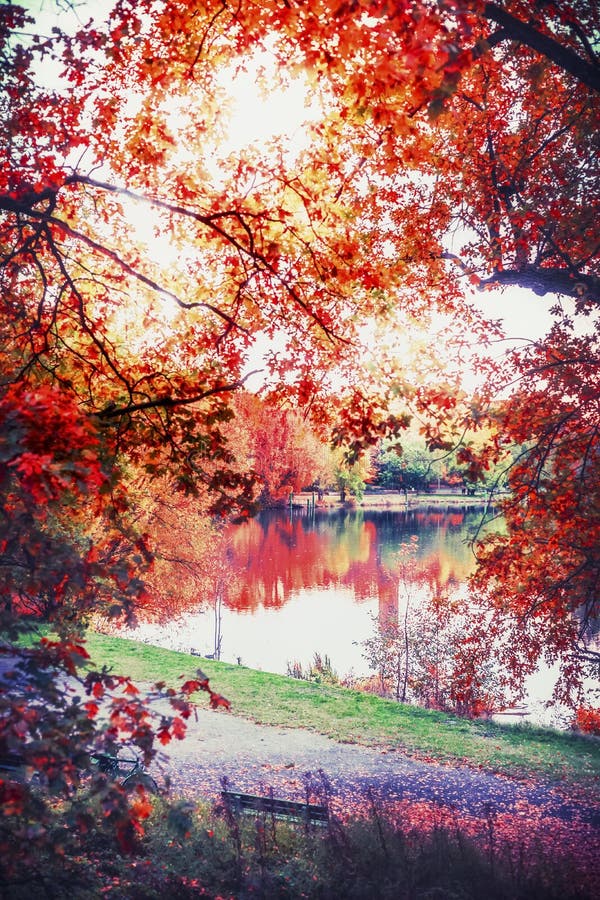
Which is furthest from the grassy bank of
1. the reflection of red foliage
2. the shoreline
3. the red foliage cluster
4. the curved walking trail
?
the shoreline

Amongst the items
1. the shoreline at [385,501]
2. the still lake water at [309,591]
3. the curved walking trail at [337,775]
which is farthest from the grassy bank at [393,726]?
the shoreline at [385,501]

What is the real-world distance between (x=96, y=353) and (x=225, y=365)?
4.45 ft

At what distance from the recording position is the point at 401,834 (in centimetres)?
711

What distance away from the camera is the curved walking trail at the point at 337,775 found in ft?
33.5

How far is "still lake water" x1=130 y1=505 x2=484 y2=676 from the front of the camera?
25.0 m

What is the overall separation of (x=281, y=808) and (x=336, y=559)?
3405 cm

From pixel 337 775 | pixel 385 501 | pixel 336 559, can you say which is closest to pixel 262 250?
pixel 337 775

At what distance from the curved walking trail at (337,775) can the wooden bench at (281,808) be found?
147 centimetres

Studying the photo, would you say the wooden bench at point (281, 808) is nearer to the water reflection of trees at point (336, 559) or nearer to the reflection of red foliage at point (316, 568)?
the water reflection of trees at point (336, 559)

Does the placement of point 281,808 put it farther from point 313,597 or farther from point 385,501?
point 385,501

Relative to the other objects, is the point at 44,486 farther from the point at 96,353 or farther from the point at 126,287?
the point at 126,287

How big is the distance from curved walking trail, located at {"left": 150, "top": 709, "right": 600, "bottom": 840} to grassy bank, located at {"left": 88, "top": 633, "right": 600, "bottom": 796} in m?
0.55

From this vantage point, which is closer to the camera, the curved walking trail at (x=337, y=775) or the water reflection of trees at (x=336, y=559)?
the curved walking trail at (x=337, y=775)

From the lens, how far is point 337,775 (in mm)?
11500
